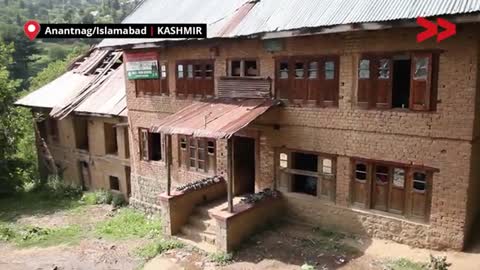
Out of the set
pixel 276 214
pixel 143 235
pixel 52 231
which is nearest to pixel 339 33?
pixel 276 214

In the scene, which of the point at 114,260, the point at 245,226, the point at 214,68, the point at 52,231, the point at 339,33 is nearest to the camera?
the point at 339,33

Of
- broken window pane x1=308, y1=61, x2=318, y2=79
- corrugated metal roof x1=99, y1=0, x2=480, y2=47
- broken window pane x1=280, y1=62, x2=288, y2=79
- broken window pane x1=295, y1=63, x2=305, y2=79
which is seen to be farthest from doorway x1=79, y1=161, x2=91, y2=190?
broken window pane x1=308, y1=61, x2=318, y2=79

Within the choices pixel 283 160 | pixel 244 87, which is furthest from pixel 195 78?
pixel 283 160

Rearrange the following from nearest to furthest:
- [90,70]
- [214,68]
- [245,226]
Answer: [245,226] → [214,68] → [90,70]

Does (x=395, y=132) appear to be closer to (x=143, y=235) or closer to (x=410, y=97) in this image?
(x=410, y=97)

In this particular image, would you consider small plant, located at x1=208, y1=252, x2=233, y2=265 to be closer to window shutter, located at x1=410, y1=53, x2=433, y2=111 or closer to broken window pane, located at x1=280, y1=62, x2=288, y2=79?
broken window pane, located at x1=280, y1=62, x2=288, y2=79

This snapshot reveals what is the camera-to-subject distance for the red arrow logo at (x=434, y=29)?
876cm

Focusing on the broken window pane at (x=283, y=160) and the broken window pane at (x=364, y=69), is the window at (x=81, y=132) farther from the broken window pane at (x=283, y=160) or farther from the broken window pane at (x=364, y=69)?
the broken window pane at (x=364, y=69)

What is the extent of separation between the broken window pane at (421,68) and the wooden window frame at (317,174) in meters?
3.04

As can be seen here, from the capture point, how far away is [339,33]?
10.6 metres

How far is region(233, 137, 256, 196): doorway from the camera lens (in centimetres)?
1399

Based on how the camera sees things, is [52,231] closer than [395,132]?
No

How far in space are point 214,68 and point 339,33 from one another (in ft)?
15.2

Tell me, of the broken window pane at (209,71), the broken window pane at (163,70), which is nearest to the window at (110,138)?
the broken window pane at (163,70)
